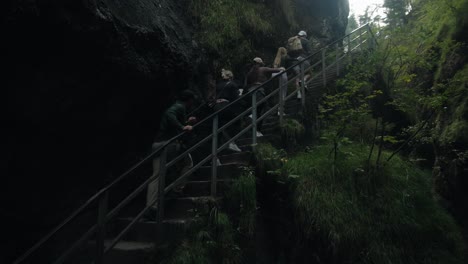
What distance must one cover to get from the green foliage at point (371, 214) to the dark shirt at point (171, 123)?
226 cm

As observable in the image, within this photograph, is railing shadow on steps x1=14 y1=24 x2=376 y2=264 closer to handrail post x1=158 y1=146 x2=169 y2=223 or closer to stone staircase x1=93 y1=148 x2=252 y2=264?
handrail post x1=158 y1=146 x2=169 y2=223

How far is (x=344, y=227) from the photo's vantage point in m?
5.00

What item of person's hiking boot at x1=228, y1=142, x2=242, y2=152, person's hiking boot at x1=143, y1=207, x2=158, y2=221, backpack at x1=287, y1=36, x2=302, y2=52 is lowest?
person's hiking boot at x1=143, y1=207, x2=158, y2=221

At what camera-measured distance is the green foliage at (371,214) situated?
4.85m

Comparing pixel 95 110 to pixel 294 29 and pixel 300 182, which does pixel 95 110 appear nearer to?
pixel 300 182

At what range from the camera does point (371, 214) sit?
5.24 meters

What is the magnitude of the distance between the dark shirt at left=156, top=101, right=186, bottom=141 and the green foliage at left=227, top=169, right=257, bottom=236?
4.52ft

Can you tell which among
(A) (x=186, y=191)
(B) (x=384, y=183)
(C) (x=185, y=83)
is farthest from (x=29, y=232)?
(B) (x=384, y=183)

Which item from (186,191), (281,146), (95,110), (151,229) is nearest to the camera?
(151,229)

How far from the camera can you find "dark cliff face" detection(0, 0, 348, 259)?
13.7 ft

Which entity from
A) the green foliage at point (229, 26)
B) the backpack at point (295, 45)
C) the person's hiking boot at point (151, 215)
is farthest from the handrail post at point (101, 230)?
the backpack at point (295, 45)

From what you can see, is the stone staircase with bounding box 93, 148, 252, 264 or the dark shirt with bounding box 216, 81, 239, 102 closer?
the stone staircase with bounding box 93, 148, 252, 264

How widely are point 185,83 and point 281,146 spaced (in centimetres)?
276

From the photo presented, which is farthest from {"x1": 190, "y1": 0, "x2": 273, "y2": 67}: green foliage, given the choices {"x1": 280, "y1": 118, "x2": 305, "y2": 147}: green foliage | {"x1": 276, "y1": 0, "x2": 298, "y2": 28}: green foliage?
{"x1": 280, "y1": 118, "x2": 305, "y2": 147}: green foliage
